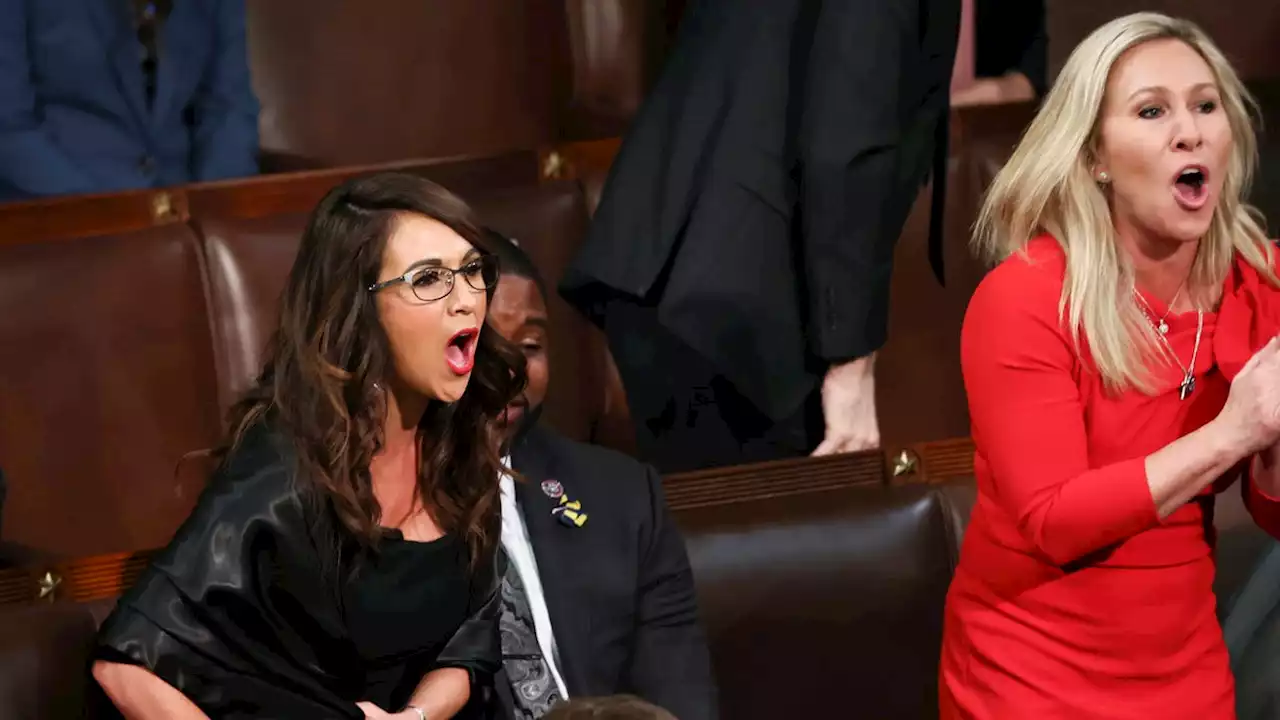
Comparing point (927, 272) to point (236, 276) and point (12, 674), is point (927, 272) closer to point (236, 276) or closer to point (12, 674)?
point (236, 276)

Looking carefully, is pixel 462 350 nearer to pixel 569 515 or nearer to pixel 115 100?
pixel 569 515

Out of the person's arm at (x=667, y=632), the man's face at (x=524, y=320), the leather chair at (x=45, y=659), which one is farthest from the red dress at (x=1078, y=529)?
the leather chair at (x=45, y=659)

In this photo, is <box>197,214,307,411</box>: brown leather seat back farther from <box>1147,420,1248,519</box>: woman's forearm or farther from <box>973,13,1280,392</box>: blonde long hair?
<box>1147,420,1248,519</box>: woman's forearm

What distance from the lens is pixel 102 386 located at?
211cm

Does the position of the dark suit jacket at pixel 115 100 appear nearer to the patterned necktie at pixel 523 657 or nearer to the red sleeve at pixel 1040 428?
the patterned necktie at pixel 523 657

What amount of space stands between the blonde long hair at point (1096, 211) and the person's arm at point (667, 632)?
413 mm

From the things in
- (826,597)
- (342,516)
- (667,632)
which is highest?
(342,516)

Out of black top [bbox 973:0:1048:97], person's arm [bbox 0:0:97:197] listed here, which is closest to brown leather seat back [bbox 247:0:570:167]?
person's arm [bbox 0:0:97:197]

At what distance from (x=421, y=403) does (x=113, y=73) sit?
1113 mm

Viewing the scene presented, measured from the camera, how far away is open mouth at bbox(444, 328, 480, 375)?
1.45m

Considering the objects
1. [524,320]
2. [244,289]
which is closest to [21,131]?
[244,289]

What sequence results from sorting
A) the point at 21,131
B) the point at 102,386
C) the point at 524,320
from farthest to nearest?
the point at 21,131 < the point at 102,386 < the point at 524,320

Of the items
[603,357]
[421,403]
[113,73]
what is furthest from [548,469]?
[113,73]

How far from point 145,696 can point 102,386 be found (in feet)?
2.67
